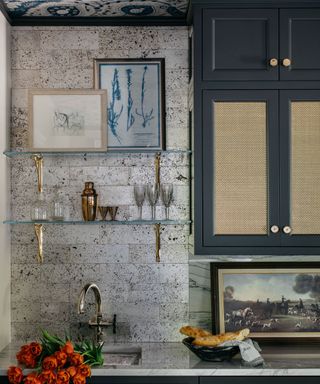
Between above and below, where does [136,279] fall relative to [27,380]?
above

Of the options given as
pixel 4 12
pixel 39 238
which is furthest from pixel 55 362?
pixel 4 12

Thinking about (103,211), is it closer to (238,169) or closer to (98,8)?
(238,169)

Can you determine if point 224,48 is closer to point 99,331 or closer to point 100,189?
point 100,189

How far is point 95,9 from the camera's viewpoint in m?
3.45

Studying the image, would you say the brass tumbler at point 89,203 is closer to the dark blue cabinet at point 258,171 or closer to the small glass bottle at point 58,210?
the small glass bottle at point 58,210

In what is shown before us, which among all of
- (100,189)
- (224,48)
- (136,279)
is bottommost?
(136,279)

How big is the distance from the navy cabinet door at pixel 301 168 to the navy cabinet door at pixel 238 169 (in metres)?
0.04

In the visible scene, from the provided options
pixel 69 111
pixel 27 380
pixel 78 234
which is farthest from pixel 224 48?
pixel 27 380

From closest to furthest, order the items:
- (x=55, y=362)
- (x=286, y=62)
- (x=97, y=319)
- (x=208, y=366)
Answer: (x=55, y=362)
(x=208, y=366)
(x=286, y=62)
(x=97, y=319)

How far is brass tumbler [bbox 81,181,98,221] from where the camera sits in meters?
3.47

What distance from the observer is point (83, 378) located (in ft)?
9.25

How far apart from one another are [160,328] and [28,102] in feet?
4.66

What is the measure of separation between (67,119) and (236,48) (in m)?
0.99

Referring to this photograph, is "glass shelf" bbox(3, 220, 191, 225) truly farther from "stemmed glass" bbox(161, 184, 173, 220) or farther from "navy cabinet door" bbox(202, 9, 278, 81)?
"navy cabinet door" bbox(202, 9, 278, 81)
